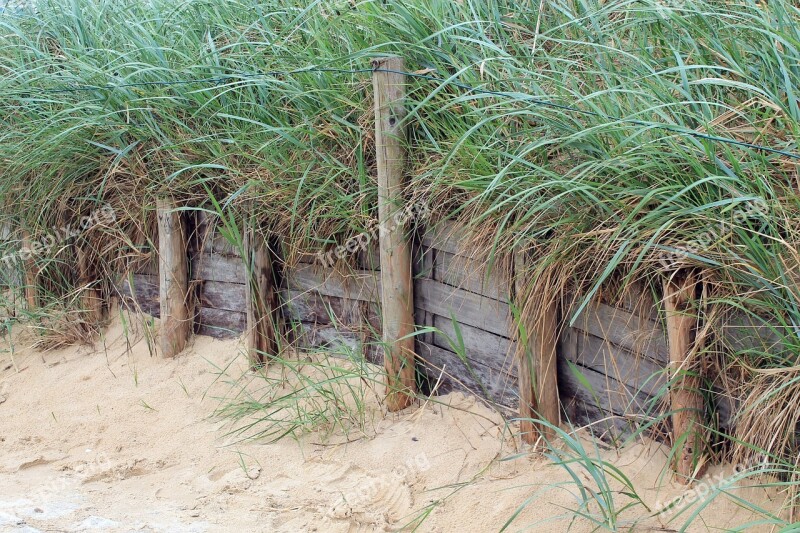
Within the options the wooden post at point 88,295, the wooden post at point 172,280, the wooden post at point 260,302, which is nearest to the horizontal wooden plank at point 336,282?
the wooden post at point 260,302

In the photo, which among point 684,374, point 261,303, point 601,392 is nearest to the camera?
point 684,374

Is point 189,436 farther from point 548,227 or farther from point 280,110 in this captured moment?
point 548,227

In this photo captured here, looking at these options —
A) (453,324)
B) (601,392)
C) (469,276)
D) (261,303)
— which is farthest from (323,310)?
(601,392)

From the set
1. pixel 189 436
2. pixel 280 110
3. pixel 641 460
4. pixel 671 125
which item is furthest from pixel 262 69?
pixel 641 460

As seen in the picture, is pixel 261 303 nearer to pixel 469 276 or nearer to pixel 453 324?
pixel 453 324

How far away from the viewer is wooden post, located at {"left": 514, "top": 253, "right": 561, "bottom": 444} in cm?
302

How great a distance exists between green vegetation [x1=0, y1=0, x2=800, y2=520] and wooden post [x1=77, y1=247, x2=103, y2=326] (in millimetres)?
71

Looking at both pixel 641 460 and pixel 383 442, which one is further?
pixel 383 442

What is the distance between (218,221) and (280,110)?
0.68m

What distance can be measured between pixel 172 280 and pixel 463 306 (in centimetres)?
167

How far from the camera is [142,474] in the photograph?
3648mm

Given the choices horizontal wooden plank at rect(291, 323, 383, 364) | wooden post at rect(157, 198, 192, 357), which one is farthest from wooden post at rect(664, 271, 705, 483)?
wooden post at rect(157, 198, 192, 357)

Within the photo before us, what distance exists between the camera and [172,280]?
14.4 feet

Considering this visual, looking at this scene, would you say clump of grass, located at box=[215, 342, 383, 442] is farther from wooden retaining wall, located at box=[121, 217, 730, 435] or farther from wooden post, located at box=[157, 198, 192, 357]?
wooden post, located at box=[157, 198, 192, 357]
